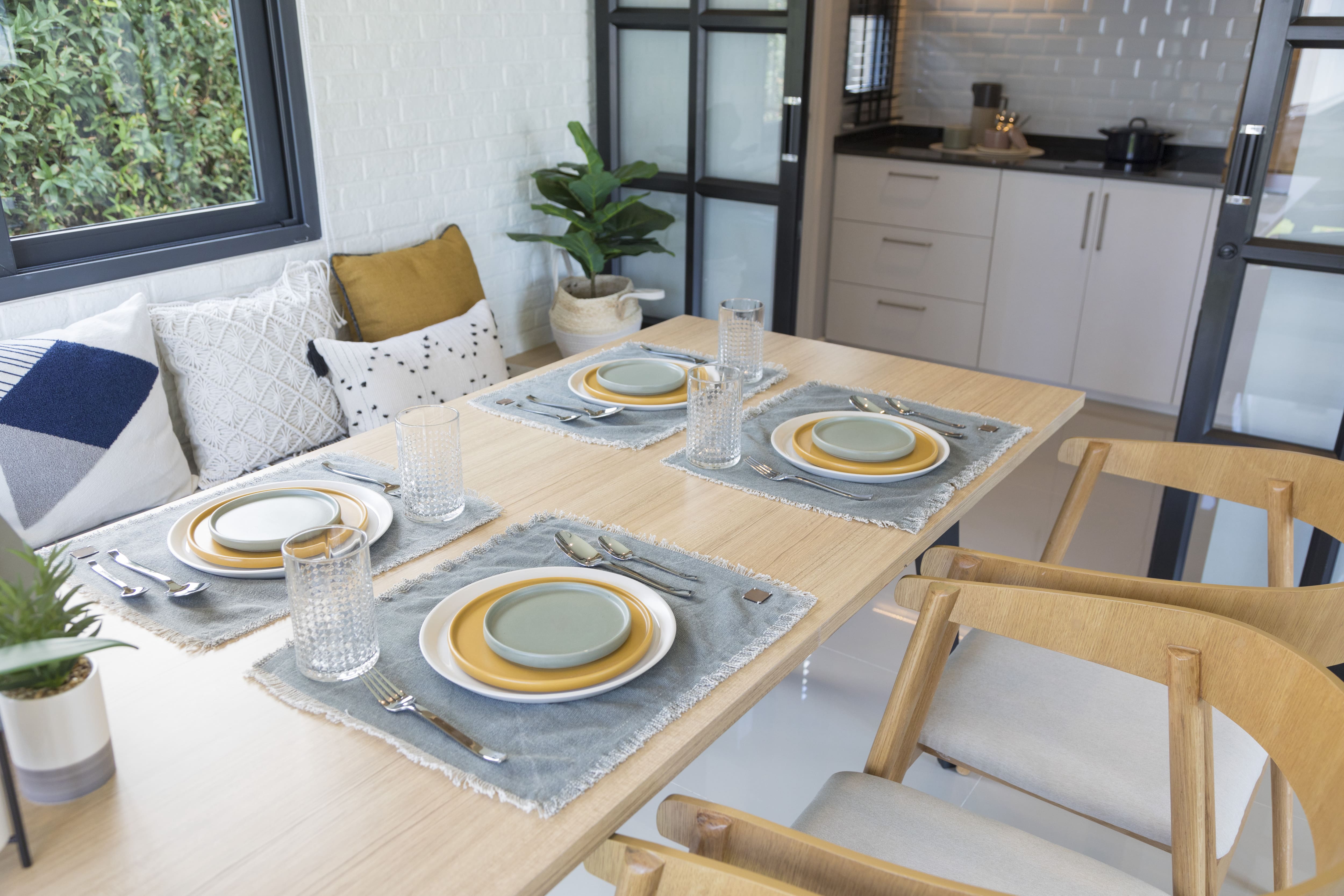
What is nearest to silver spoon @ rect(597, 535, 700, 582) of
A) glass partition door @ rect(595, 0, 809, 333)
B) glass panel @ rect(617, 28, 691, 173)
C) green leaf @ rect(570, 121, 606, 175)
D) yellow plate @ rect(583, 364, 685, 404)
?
yellow plate @ rect(583, 364, 685, 404)

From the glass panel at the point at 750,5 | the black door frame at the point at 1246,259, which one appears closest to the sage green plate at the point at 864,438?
the black door frame at the point at 1246,259

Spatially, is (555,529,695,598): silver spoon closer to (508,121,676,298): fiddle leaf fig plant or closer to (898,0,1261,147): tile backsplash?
(508,121,676,298): fiddle leaf fig plant

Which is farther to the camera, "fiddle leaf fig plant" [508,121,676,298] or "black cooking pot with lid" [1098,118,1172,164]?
"black cooking pot with lid" [1098,118,1172,164]

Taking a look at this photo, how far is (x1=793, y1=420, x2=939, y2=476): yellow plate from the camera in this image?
5.26 ft

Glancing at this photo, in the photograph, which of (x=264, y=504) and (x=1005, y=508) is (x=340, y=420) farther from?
(x=1005, y=508)

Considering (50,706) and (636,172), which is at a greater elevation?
(636,172)

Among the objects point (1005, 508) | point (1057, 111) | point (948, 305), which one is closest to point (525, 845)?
point (1005, 508)

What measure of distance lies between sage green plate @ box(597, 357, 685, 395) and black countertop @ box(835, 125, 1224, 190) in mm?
2564

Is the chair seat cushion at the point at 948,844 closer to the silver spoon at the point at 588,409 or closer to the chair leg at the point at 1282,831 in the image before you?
the chair leg at the point at 1282,831

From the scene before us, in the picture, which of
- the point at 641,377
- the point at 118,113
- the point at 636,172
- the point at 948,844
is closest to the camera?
the point at 948,844

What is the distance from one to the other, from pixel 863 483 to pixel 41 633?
3.61ft

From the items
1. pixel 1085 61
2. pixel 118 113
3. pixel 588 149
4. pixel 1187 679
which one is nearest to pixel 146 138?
pixel 118 113

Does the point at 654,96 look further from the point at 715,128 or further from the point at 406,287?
the point at 406,287

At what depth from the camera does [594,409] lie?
1.87m
